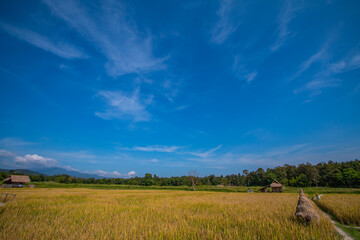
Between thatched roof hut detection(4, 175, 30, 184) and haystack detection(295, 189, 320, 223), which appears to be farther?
thatched roof hut detection(4, 175, 30, 184)

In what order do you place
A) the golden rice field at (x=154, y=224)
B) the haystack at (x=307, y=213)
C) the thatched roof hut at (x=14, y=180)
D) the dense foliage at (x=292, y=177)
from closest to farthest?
the golden rice field at (x=154, y=224)
the haystack at (x=307, y=213)
the thatched roof hut at (x=14, y=180)
the dense foliage at (x=292, y=177)

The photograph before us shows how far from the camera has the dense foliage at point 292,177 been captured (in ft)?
174

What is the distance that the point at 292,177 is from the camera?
69188mm

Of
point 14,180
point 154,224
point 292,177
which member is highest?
point 292,177

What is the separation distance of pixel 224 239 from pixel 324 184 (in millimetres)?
81127

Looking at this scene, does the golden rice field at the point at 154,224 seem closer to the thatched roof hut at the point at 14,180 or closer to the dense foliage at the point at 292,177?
the thatched roof hut at the point at 14,180

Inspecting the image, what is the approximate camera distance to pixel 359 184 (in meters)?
49.6

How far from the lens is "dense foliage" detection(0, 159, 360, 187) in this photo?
2094 inches

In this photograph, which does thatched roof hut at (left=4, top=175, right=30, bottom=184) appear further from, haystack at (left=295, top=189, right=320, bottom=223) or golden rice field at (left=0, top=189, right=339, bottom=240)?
haystack at (left=295, top=189, right=320, bottom=223)

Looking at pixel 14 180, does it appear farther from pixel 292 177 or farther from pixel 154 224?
pixel 292 177

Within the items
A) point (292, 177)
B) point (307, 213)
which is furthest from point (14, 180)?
point (292, 177)

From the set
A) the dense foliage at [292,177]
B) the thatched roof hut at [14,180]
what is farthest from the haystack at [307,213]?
the thatched roof hut at [14,180]

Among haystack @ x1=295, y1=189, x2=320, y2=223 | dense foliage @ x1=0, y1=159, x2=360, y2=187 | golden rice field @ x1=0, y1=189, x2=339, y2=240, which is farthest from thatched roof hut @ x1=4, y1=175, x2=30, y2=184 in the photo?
haystack @ x1=295, y1=189, x2=320, y2=223

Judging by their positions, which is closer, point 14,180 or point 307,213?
point 307,213
